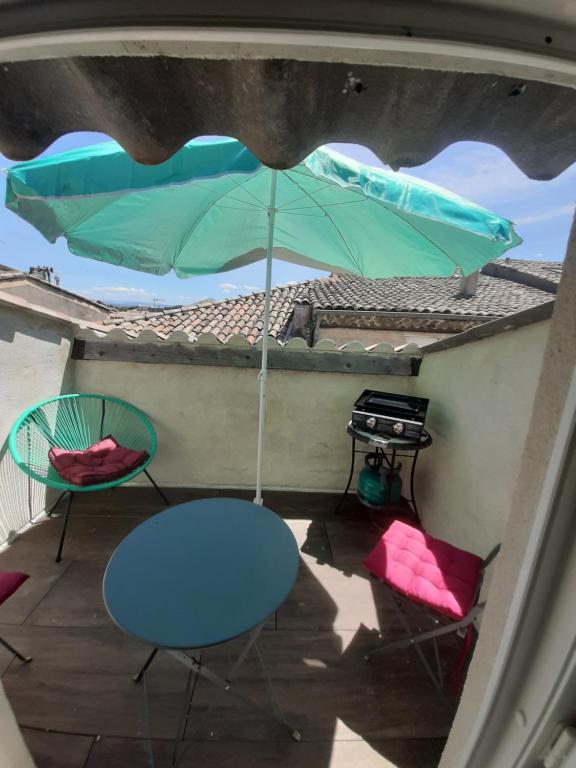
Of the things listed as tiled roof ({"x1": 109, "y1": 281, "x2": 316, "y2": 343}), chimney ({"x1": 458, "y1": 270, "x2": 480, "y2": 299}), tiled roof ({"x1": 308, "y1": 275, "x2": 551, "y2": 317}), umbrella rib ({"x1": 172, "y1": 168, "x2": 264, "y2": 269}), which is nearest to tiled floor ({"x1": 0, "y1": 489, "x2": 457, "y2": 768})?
umbrella rib ({"x1": 172, "y1": 168, "x2": 264, "y2": 269})

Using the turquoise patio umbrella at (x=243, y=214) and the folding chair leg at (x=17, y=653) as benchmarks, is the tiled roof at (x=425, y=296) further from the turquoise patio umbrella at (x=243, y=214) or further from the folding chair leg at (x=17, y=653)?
the folding chair leg at (x=17, y=653)

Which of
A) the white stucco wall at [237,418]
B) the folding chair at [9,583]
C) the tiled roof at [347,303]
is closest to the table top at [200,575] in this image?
the folding chair at [9,583]

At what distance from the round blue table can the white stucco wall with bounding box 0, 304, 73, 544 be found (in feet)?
5.13

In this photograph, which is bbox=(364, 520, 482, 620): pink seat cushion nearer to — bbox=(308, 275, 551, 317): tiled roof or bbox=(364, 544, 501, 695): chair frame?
bbox=(364, 544, 501, 695): chair frame

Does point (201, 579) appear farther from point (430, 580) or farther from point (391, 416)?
point (391, 416)

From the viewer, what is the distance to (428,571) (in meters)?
1.68

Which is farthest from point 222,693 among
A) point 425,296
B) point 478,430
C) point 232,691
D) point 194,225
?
point 425,296

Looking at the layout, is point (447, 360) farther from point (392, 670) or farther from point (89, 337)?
point (89, 337)

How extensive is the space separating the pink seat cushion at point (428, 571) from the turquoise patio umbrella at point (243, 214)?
1421mm

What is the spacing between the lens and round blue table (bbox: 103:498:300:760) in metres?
1.16

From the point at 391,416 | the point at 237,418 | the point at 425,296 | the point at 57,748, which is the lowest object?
the point at 57,748

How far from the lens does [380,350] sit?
3115mm

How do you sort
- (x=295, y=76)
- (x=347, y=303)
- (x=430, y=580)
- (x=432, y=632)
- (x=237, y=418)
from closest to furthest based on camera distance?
(x=295, y=76)
(x=432, y=632)
(x=430, y=580)
(x=237, y=418)
(x=347, y=303)

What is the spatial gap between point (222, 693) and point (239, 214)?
3.02 m
